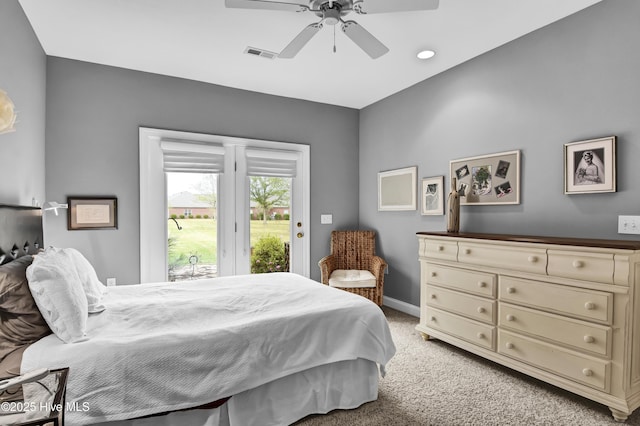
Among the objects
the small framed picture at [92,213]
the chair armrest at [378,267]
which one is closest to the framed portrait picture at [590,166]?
the chair armrest at [378,267]

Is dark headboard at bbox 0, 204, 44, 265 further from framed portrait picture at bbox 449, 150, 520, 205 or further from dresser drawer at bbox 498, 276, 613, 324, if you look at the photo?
framed portrait picture at bbox 449, 150, 520, 205

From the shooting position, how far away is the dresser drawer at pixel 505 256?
2318 millimetres

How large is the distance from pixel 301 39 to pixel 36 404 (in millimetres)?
2374

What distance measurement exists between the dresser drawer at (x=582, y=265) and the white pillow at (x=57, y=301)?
9.15 ft

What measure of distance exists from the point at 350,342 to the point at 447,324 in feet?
4.42

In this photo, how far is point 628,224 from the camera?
87.7 inches

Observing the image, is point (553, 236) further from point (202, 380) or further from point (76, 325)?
point (76, 325)

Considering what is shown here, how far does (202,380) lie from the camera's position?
1641mm

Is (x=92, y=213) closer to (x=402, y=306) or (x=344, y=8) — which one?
(x=344, y=8)

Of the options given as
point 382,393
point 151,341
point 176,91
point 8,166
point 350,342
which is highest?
point 176,91

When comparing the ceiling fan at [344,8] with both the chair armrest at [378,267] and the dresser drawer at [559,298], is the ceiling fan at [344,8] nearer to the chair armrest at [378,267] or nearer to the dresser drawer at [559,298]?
the dresser drawer at [559,298]

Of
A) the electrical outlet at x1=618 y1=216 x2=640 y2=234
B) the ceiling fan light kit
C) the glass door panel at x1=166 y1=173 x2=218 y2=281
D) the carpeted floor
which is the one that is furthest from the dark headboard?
the electrical outlet at x1=618 y1=216 x2=640 y2=234

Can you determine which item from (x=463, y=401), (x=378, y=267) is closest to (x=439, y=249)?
(x=378, y=267)

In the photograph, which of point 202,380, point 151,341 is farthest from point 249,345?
point 151,341
